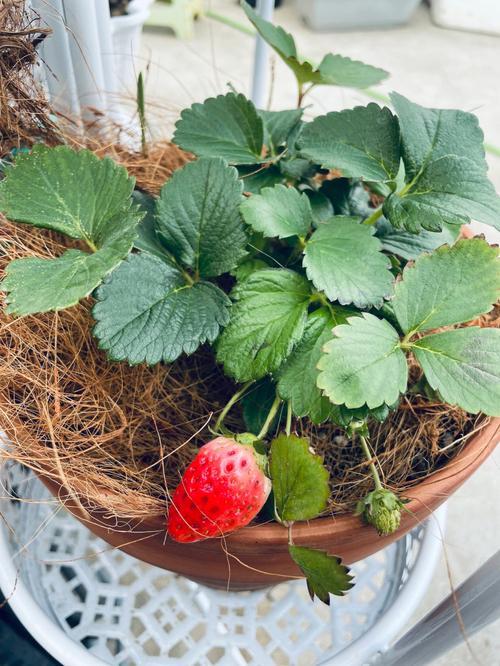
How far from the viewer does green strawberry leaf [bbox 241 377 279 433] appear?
17.5 inches

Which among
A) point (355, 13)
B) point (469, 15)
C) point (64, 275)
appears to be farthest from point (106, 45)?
point (469, 15)

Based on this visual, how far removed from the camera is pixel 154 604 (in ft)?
2.08

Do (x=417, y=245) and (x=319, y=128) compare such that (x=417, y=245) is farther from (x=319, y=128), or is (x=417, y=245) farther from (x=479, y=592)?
(x=479, y=592)

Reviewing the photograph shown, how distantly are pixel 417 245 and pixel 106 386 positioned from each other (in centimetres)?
24

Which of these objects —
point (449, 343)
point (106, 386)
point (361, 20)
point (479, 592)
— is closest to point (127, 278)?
point (106, 386)

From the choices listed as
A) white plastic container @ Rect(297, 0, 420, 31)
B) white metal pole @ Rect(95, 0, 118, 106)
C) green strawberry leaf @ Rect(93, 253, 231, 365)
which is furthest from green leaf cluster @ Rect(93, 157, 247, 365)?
white plastic container @ Rect(297, 0, 420, 31)

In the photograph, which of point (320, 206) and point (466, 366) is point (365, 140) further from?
point (466, 366)

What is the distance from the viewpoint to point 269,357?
397 mm

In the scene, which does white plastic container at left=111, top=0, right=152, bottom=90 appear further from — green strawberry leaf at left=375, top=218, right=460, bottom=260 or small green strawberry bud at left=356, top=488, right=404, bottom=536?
small green strawberry bud at left=356, top=488, right=404, bottom=536

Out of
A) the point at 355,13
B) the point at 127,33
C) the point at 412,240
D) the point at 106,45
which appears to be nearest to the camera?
the point at 412,240

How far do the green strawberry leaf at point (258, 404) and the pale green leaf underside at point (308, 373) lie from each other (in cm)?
4

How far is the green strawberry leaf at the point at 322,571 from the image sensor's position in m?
0.37

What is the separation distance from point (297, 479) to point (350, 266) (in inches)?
5.1

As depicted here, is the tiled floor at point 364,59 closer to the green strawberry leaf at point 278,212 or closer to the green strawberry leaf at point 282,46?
the green strawberry leaf at point 282,46
